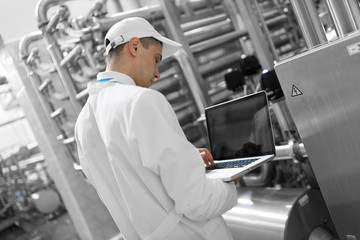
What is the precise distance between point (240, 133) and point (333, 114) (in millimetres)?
518

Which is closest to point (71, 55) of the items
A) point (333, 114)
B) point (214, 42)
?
point (214, 42)

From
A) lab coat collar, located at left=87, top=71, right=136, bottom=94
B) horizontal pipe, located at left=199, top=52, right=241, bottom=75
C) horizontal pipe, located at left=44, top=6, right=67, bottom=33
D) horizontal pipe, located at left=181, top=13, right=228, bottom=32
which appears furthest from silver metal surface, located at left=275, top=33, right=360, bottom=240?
horizontal pipe, located at left=181, top=13, right=228, bottom=32

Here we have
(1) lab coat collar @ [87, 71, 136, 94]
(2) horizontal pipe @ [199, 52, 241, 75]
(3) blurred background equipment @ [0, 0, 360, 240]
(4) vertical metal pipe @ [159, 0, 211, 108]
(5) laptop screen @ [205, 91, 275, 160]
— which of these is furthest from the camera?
(2) horizontal pipe @ [199, 52, 241, 75]

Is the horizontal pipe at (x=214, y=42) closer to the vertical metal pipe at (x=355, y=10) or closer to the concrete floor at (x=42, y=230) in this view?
the vertical metal pipe at (x=355, y=10)

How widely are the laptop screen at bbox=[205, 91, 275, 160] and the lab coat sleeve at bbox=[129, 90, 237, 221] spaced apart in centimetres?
59

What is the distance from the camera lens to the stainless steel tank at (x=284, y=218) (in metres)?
1.81

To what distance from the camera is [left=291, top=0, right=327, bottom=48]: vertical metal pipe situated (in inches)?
66.1

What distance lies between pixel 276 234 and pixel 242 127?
574 millimetres

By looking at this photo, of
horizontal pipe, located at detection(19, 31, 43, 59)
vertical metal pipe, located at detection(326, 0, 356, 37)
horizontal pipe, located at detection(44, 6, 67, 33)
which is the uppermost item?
horizontal pipe, located at detection(19, 31, 43, 59)

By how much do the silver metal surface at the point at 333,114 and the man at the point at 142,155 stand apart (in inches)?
18.6

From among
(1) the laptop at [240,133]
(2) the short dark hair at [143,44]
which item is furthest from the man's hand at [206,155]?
(2) the short dark hair at [143,44]

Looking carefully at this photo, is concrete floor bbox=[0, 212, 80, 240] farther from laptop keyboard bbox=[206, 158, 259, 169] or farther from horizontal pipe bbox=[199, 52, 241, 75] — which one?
laptop keyboard bbox=[206, 158, 259, 169]

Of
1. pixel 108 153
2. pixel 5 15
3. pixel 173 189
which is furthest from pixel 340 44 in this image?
pixel 5 15

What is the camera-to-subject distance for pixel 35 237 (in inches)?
234
